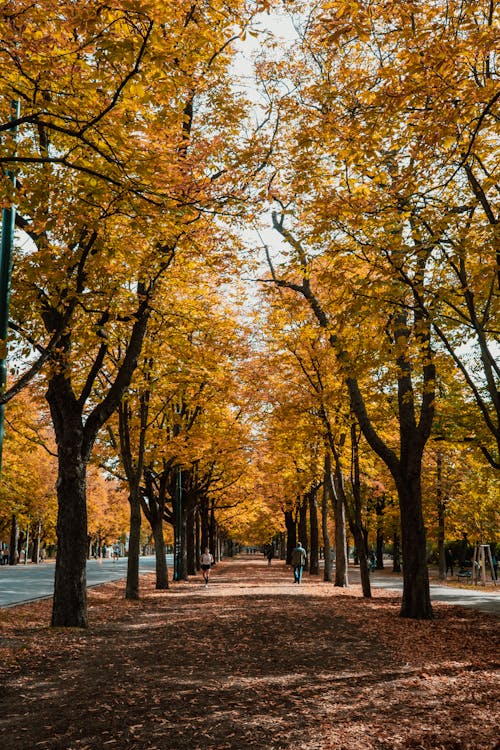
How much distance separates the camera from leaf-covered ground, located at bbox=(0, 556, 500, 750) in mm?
5160

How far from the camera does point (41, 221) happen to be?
7332mm

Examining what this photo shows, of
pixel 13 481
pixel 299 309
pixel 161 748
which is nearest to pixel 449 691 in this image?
pixel 161 748

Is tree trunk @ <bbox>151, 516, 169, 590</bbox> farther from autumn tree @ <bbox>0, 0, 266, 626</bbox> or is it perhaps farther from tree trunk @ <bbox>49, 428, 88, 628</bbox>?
tree trunk @ <bbox>49, 428, 88, 628</bbox>

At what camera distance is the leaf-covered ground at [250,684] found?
516cm

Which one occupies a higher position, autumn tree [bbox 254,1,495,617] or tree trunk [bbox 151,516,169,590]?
autumn tree [bbox 254,1,495,617]

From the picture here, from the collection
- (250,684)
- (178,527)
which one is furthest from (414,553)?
(178,527)

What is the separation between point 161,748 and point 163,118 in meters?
7.81

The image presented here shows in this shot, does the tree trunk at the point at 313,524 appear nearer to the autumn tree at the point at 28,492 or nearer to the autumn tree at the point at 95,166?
the autumn tree at the point at 28,492

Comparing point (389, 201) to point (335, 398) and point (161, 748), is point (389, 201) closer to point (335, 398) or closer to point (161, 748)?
point (161, 748)

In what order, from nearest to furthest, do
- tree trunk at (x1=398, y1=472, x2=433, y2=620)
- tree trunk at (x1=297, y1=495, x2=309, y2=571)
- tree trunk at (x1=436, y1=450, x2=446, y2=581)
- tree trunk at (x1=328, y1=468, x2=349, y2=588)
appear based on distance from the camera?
1. tree trunk at (x1=398, y1=472, x2=433, y2=620)
2. tree trunk at (x1=328, y1=468, x2=349, y2=588)
3. tree trunk at (x1=436, y1=450, x2=446, y2=581)
4. tree trunk at (x1=297, y1=495, x2=309, y2=571)

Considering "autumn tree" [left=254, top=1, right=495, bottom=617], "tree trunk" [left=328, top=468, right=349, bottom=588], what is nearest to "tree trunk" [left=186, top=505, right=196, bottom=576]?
"tree trunk" [left=328, top=468, right=349, bottom=588]

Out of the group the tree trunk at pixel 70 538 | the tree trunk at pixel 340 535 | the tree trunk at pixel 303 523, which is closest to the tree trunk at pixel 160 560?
the tree trunk at pixel 340 535

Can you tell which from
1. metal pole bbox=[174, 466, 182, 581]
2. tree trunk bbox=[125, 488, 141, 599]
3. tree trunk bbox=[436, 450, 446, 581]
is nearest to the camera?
tree trunk bbox=[125, 488, 141, 599]

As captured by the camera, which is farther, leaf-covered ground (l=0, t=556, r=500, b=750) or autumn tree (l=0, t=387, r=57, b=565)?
autumn tree (l=0, t=387, r=57, b=565)
